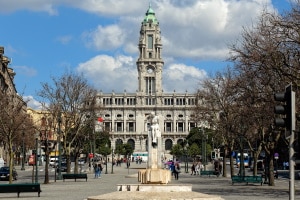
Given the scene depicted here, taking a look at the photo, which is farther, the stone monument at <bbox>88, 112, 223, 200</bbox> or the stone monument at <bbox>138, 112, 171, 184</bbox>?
the stone monument at <bbox>138, 112, 171, 184</bbox>

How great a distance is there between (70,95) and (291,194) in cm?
4646

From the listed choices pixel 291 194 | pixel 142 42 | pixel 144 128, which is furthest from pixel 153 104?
pixel 291 194

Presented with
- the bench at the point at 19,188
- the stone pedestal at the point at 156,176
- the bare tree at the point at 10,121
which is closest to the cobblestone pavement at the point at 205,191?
the bench at the point at 19,188

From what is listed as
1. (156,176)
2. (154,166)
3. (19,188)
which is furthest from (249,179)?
(19,188)

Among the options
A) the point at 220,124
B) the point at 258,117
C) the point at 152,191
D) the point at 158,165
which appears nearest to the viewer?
the point at 152,191

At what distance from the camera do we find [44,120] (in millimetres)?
56500

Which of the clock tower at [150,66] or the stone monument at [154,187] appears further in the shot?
the clock tower at [150,66]

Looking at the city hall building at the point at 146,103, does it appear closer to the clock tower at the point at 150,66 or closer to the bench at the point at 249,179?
the clock tower at the point at 150,66

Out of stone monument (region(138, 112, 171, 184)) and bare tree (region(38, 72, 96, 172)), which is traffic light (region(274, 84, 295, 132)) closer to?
stone monument (region(138, 112, 171, 184))

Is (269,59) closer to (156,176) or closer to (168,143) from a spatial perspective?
(156,176)

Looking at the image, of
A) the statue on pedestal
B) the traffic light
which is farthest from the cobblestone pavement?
the traffic light

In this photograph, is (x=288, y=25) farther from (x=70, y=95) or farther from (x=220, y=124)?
(x=70, y=95)

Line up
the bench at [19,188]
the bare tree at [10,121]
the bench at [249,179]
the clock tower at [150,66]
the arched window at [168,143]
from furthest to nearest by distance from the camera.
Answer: the clock tower at [150,66]
the arched window at [168,143]
the bench at [249,179]
the bare tree at [10,121]
the bench at [19,188]

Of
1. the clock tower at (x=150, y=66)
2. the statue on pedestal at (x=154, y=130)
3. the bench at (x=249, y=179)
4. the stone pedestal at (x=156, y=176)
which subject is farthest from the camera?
the clock tower at (x=150, y=66)
